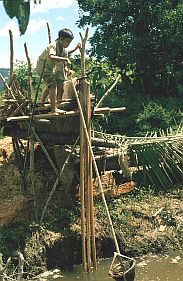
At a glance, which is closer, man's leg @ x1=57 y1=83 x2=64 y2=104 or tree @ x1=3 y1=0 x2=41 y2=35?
tree @ x1=3 y1=0 x2=41 y2=35

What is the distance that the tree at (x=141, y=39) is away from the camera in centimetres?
1469

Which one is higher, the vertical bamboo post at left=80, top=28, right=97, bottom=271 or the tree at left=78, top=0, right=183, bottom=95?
the tree at left=78, top=0, right=183, bottom=95

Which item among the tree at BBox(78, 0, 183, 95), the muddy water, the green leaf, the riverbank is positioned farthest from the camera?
the tree at BBox(78, 0, 183, 95)

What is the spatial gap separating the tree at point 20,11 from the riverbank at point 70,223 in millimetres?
5768

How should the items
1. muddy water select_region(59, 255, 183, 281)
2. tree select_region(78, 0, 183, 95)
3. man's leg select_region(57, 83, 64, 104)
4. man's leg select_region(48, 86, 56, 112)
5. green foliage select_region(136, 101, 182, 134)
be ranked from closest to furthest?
1. muddy water select_region(59, 255, 183, 281)
2. man's leg select_region(48, 86, 56, 112)
3. man's leg select_region(57, 83, 64, 104)
4. green foliage select_region(136, 101, 182, 134)
5. tree select_region(78, 0, 183, 95)

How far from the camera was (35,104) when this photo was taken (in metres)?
7.52

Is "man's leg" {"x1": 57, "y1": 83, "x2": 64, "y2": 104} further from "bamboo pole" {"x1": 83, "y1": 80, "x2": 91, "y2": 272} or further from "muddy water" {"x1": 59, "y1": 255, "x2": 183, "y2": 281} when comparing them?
"muddy water" {"x1": 59, "y1": 255, "x2": 183, "y2": 281}

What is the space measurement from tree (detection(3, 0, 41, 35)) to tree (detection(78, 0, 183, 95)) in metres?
13.0

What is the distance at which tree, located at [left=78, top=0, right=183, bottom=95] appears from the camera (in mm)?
14688

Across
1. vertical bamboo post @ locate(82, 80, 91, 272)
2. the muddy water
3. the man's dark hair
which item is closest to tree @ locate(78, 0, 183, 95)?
the man's dark hair

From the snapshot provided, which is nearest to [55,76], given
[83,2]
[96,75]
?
[96,75]

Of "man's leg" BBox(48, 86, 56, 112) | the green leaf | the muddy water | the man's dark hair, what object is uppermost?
the man's dark hair

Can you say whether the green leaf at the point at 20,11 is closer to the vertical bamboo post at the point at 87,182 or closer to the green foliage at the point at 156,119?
the vertical bamboo post at the point at 87,182

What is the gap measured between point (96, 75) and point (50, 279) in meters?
9.34
